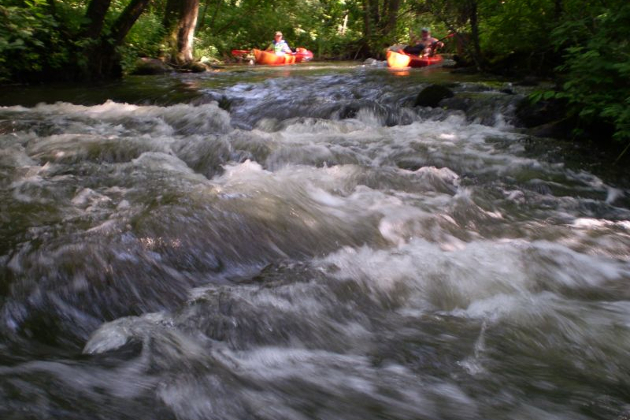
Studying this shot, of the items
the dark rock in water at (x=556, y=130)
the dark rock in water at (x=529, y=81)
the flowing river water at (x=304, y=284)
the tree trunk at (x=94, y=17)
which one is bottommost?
the flowing river water at (x=304, y=284)

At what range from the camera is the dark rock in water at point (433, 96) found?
→ 743cm

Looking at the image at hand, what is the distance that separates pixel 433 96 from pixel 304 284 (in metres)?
5.60

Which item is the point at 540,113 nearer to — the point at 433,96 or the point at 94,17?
the point at 433,96

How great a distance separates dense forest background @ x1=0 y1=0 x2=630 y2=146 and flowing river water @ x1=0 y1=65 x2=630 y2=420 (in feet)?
2.93

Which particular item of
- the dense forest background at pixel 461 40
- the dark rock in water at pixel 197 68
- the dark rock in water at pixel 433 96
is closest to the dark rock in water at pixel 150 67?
the dense forest background at pixel 461 40

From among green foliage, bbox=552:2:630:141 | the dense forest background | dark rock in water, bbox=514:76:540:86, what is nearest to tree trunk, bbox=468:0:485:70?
the dense forest background

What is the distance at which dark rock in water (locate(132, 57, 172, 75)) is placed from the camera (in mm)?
11727

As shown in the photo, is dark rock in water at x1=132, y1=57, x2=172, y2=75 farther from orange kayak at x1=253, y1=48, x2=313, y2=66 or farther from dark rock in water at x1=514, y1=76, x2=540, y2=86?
dark rock in water at x1=514, y1=76, x2=540, y2=86

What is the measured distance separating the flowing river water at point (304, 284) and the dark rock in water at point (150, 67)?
23.8 ft

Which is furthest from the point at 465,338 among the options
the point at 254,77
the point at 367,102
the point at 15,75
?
the point at 254,77

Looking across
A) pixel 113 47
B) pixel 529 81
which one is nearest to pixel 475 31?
pixel 529 81

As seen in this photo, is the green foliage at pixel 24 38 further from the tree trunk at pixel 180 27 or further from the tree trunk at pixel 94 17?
the tree trunk at pixel 180 27

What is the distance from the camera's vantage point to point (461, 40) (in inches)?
461

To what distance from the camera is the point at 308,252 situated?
3004mm
